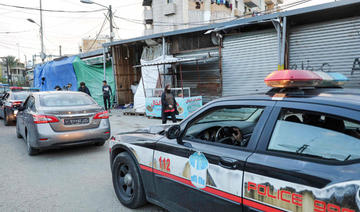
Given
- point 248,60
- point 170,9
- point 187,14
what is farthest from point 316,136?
point 170,9

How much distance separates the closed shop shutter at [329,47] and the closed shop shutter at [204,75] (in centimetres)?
325

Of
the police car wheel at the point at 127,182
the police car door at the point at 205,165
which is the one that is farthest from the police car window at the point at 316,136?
the police car wheel at the point at 127,182

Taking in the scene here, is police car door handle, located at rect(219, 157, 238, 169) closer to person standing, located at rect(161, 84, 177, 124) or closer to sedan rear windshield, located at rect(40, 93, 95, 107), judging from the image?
sedan rear windshield, located at rect(40, 93, 95, 107)

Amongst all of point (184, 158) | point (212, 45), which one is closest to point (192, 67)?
point (212, 45)

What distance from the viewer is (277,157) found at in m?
1.86

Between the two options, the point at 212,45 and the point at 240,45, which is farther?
the point at 212,45

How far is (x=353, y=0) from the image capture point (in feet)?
23.6

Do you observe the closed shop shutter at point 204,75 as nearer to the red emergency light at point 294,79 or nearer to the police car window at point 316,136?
the red emergency light at point 294,79

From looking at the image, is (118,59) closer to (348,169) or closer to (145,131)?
(145,131)

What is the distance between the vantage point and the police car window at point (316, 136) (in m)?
1.68

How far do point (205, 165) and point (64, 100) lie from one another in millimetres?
5080

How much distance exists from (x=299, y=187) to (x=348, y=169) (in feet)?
1.04

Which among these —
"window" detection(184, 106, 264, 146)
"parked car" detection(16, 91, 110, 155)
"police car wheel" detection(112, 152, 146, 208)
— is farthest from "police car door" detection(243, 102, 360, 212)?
"parked car" detection(16, 91, 110, 155)

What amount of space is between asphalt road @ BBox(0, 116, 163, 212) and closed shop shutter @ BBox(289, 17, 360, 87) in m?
7.64
